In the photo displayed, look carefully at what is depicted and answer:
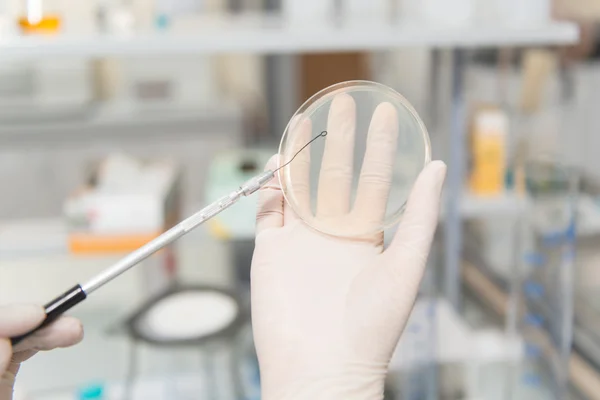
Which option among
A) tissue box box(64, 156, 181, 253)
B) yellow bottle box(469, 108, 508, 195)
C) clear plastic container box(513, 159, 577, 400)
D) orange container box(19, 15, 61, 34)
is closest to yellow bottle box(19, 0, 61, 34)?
orange container box(19, 15, 61, 34)

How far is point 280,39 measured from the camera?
1.29m

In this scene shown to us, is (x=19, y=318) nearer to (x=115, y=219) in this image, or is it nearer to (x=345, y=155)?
(x=345, y=155)

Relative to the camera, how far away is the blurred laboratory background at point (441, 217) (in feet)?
4.45

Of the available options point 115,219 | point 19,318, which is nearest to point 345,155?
point 19,318

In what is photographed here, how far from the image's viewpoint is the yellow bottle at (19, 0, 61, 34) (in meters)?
1.32

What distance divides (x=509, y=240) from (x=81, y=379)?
4.38 feet

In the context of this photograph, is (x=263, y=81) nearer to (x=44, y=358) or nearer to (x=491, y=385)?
(x=44, y=358)

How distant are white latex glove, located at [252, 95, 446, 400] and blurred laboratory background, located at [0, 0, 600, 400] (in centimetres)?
54

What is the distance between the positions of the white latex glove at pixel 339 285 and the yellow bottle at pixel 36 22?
2.45ft

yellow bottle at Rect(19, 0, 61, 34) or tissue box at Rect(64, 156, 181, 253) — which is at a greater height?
yellow bottle at Rect(19, 0, 61, 34)

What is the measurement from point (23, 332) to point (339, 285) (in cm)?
39

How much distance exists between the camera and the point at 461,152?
167 cm

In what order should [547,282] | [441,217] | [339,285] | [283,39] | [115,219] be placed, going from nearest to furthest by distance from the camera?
[339,285] < [283,39] < [115,219] < [547,282] < [441,217]

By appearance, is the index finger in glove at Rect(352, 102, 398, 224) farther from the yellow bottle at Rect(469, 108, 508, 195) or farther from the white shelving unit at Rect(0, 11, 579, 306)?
the yellow bottle at Rect(469, 108, 508, 195)
